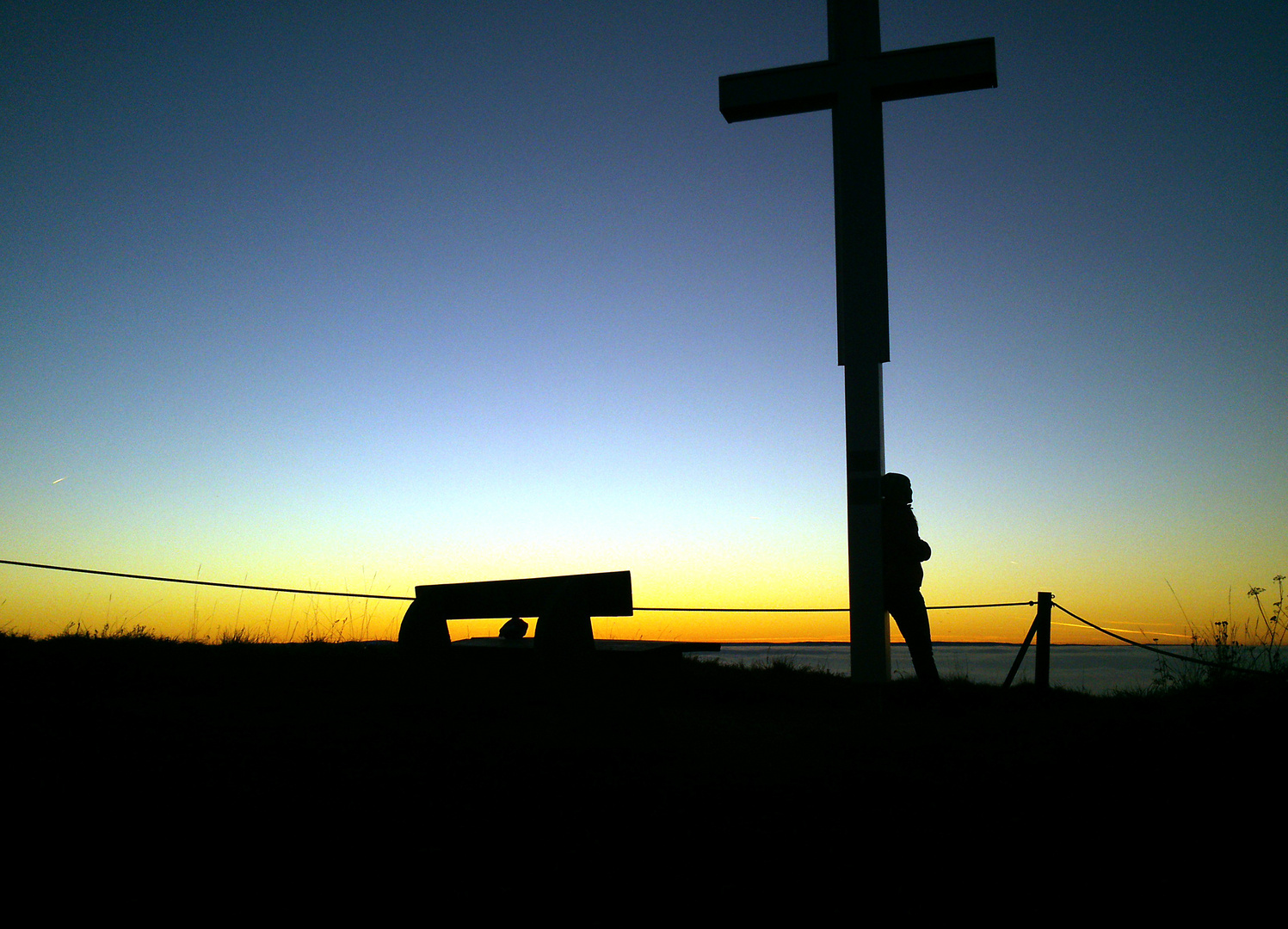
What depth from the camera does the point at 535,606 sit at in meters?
6.00

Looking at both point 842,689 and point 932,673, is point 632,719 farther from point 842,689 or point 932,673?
point 842,689

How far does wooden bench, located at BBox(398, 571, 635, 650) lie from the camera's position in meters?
5.69

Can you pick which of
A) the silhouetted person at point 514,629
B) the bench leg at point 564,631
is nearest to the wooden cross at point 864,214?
the bench leg at point 564,631

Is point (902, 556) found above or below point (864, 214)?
below

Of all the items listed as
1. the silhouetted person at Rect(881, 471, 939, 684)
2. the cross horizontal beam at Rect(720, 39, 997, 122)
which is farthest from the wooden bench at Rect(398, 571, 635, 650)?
the cross horizontal beam at Rect(720, 39, 997, 122)

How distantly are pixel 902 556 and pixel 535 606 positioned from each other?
2617 millimetres

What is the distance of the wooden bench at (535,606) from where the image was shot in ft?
18.7

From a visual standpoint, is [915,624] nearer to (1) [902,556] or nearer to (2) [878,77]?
(1) [902,556]

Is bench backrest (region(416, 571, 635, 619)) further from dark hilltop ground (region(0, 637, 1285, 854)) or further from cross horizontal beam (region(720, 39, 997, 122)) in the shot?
cross horizontal beam (region(720, 39, 997, 122))

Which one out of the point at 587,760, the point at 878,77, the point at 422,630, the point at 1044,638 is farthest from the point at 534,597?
the point at 1044,638

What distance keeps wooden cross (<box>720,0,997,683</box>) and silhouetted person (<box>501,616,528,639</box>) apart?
8.34ft

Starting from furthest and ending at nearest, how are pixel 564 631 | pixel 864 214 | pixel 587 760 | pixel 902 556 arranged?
pixel 902 556, pixel 864 214, pixel 564 631, pixel 587 760

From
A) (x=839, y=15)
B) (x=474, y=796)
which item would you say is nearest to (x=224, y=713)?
(x=474, y=796)

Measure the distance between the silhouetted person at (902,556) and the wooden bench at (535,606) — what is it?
187 centimetres
